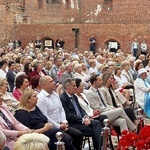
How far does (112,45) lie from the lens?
3158 centimetres

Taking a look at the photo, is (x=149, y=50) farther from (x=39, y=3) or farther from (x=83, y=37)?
(x=39, y=3)

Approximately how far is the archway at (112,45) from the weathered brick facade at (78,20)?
19 cm

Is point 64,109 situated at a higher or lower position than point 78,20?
lower

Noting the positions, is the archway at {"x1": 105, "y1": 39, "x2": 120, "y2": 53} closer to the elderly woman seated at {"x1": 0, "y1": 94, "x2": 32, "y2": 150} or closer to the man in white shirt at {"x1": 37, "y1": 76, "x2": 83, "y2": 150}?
the man in white shirt at {"x1": 37, "y1": 76, "x2": 83, "y2": 150}

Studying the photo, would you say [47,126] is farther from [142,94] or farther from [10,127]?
[142,94]

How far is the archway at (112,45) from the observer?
31.3 meters

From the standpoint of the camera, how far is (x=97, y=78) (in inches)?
392

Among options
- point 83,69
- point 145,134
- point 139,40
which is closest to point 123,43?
point 139,40

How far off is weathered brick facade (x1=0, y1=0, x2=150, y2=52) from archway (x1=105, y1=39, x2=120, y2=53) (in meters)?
0.19

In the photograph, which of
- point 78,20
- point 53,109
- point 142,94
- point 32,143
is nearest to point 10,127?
point 53,109

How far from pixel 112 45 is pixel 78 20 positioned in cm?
370

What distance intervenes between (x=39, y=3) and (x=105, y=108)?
26666mm

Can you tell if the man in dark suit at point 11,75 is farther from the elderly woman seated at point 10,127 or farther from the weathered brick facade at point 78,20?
the weathered brick facade at point 78,20

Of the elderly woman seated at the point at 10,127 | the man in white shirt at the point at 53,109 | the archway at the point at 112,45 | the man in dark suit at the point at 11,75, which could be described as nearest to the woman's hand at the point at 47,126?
the elderly woman seated at the point at 10,127
